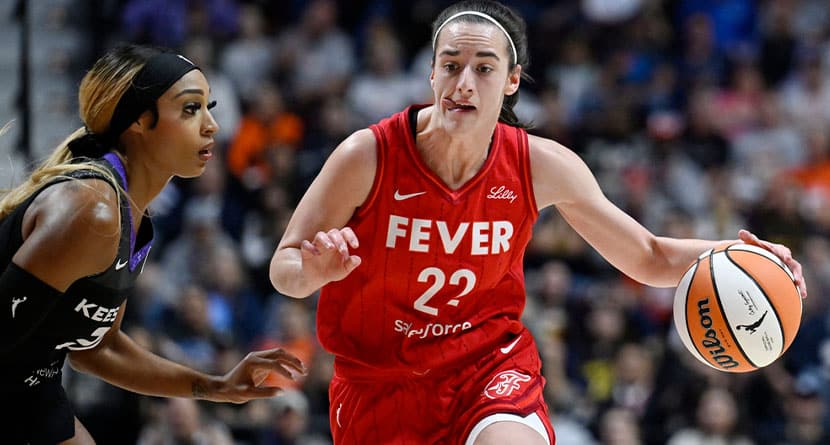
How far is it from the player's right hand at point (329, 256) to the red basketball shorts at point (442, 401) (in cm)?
66

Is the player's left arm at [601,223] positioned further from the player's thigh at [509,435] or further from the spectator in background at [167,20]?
the spectator in background at [167,20]

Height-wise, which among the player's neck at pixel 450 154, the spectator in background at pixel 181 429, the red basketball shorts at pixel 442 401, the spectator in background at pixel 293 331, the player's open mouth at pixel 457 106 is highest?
the player's open mouth at pixel 457 106

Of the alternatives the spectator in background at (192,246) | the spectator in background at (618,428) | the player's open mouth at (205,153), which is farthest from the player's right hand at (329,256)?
the spectator in background at (192,246)

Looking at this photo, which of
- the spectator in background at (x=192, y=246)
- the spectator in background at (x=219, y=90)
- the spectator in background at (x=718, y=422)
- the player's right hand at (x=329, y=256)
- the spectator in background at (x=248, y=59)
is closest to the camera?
the player's right hand at (x=329, y=256)

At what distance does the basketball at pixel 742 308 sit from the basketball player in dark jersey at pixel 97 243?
1.46 meters

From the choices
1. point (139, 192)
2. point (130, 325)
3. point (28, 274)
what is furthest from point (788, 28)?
point (28, 274)

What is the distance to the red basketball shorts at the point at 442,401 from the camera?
392 centimetres

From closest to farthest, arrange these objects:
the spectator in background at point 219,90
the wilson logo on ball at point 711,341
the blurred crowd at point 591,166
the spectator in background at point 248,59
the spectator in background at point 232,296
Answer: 1. the wilson logo on ball at point 711,341
2. the blurred crowd at point 591,166
3. the spectator in background at point 232,296
4. the spectator in background at point 219,90
5. the spectator in background at point 248,59

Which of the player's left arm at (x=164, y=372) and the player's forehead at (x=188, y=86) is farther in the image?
the player's left arm at (x=164, y=372)

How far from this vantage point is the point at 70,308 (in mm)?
3584

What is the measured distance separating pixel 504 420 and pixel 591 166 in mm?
5159

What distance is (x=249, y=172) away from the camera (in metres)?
8.93

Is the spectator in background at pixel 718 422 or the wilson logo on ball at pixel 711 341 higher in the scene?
the wilson logo on ball at pixel 711 341

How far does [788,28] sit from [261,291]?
4.87m
